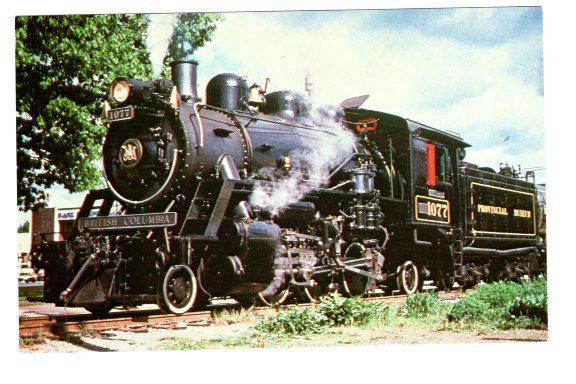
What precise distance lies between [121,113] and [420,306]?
156 inches

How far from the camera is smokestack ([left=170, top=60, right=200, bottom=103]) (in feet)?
24.0

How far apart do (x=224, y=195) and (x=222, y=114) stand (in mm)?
1052

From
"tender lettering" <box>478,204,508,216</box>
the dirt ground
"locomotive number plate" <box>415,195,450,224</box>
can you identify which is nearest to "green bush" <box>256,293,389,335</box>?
the dirt ground

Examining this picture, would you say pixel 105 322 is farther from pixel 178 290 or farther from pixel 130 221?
pixel 130 221

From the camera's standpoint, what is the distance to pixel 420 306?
7.88m

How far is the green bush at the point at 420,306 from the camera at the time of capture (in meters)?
7.82

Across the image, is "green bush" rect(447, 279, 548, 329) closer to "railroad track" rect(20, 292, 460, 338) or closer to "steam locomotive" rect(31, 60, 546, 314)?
"steam locomotive" rect(31, 60, 546, 314)

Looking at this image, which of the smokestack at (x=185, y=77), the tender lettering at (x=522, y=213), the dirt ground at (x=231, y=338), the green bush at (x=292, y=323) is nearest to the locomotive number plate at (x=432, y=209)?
the tender lettering at (x=522, y=213)

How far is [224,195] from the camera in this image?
274 inches

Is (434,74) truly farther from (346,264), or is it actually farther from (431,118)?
(346,264)

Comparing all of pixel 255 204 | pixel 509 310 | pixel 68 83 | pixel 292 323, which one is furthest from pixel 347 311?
pixel 68 83

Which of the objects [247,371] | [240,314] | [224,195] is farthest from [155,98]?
[247,371]

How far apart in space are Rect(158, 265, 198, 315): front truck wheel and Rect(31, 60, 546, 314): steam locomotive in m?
0.01

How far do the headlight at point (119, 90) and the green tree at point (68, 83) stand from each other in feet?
1.31
